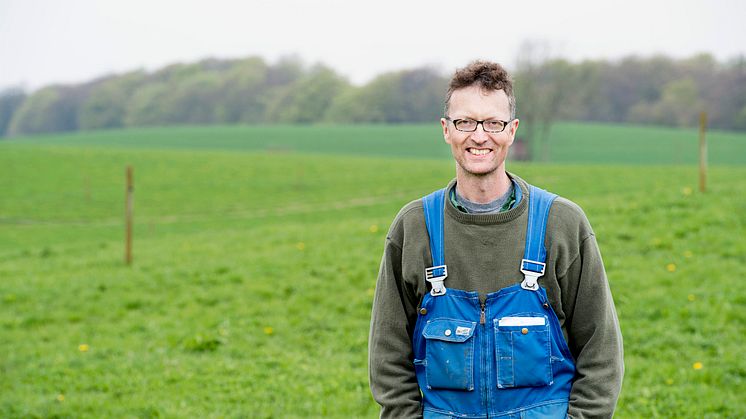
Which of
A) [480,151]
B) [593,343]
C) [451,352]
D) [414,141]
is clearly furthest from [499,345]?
[414,141]

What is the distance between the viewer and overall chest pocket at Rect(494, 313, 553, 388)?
9.70 ft

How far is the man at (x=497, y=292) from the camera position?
2979 mm

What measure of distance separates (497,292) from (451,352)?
0.97 ft

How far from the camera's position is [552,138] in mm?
70938

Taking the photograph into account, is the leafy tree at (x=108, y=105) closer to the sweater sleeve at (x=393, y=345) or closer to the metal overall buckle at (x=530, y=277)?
the sweater sleeve at (x=393, y=345)

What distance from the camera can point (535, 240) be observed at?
9.84 feet

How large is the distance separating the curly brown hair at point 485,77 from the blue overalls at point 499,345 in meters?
0.47

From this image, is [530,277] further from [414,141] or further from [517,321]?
[414,141]

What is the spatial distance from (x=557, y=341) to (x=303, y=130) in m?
80.0

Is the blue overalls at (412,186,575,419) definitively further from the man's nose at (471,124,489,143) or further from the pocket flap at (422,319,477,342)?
the man's nose at (471,124,489,143)

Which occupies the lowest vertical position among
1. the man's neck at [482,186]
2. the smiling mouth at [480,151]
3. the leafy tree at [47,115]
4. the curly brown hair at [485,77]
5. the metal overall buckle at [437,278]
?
the metal overall buckle at [437,278]

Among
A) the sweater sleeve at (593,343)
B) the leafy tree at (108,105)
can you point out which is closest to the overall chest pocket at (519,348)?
the sweater sleeve at (593,343)

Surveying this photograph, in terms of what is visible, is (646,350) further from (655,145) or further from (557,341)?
(655,145)

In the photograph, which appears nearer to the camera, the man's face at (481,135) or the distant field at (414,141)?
the man's face at (481,135)
